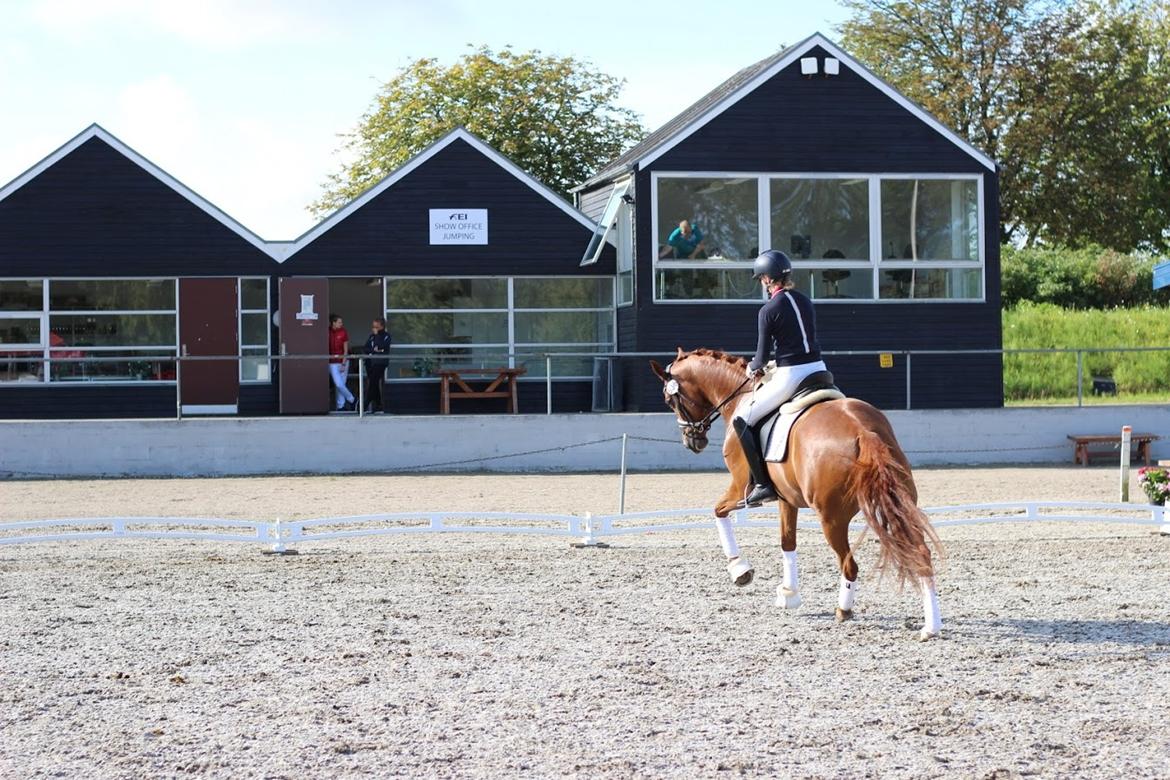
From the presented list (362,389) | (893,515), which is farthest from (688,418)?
(362,389)

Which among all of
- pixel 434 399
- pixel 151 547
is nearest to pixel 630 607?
pixel 151 547

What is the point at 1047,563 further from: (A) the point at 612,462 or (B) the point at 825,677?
(A) the point at 612,462

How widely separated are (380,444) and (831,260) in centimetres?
850

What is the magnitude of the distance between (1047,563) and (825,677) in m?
5.31

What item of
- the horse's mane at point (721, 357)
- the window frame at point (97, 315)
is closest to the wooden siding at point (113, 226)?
the window frame at point (97, 315)

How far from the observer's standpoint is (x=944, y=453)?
80.5 ft

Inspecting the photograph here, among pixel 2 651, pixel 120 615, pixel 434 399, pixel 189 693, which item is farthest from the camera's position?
pixel 434 399

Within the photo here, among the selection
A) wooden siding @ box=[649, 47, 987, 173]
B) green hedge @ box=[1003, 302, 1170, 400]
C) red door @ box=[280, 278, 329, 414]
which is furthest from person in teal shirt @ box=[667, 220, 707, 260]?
green hedge @ box=[1003, 302, 1170, 400]

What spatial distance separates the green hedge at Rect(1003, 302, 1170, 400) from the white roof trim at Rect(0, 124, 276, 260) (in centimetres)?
1478

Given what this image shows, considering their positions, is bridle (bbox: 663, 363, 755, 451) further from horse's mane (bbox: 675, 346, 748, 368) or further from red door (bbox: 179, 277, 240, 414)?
red door (bbox: 179, 277, 240, 414)

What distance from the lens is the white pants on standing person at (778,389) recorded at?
386 inches

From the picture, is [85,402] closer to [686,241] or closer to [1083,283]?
[686,241]

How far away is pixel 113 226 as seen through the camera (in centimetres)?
2759

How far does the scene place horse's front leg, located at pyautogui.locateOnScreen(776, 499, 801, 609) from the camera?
9.95m
